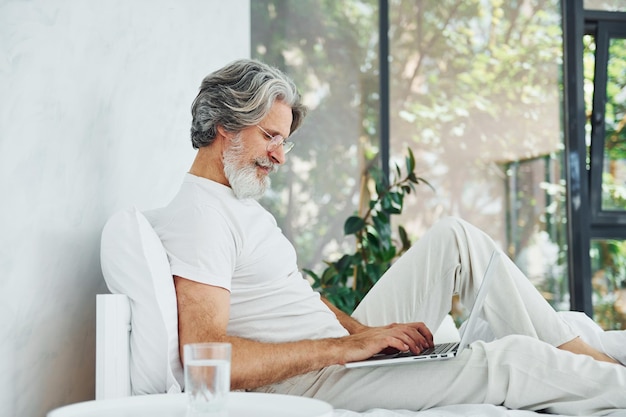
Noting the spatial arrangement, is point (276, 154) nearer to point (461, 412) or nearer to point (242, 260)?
point (242, 260)

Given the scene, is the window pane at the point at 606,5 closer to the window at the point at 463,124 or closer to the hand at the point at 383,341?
the window at the point at 463,124

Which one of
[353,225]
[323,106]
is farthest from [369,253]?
[323,106]

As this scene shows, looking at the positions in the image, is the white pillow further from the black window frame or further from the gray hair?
the black window frame

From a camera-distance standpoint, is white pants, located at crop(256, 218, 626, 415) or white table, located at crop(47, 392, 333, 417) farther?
Result: white pants, located at crop(256, 218, 626, 415)

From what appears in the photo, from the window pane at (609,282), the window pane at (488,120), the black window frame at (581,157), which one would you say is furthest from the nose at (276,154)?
the window pane at (609,282)

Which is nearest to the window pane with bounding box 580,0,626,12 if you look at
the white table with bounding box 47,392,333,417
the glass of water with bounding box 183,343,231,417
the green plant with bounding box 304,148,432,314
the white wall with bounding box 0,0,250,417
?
the green plant with bounding box 304,148,432,314

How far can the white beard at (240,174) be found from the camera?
2.06 m

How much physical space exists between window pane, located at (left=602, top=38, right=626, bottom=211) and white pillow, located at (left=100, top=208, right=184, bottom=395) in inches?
145

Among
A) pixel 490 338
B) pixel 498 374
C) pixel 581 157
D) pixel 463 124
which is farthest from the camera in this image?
pixel 581 157

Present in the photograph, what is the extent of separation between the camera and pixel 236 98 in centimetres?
213

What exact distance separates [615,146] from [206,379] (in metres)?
4.23

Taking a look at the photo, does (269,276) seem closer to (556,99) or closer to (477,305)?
(477,305)

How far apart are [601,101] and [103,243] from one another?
3794 millimetres

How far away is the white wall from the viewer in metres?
1.46
